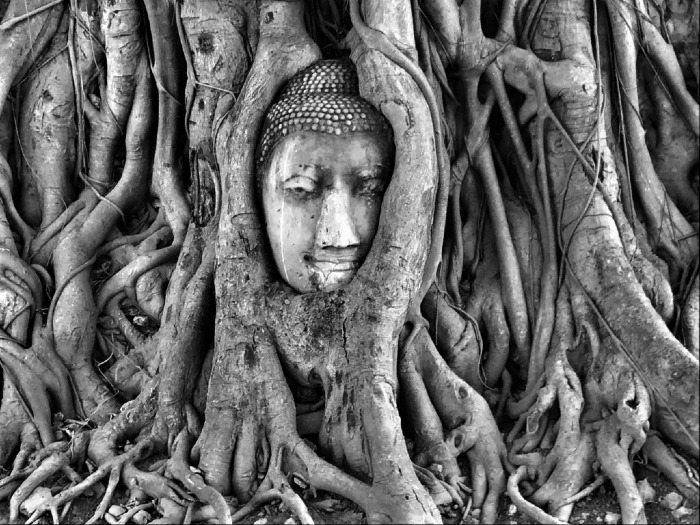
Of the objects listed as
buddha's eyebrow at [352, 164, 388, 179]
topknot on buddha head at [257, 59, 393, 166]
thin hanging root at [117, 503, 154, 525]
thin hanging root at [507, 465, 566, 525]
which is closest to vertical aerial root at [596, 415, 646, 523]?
thin hanging root at [507, 465, 566, 525]

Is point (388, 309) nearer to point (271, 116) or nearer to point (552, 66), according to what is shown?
point (271, 116)

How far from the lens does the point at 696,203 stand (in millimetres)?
3674

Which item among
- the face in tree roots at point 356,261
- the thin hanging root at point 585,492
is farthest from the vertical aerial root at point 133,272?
the thin hanging root at point 585,492

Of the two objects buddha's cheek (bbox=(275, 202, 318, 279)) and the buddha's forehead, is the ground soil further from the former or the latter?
the buddha's forehead

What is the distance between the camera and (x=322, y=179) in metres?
3.32

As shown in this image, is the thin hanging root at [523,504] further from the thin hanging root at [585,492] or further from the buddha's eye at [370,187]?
the buddha's eye at [370,187]

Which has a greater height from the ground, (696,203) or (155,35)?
(155,35)

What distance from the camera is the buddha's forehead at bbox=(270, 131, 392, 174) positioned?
3.29m

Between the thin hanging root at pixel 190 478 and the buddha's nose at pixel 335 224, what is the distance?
1090 millimetres

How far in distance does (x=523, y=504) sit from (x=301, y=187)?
1.66m

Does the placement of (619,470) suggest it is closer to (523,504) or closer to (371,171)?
(523,504)

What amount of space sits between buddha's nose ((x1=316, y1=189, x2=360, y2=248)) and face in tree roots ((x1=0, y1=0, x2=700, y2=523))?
1 centimetres

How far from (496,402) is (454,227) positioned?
2.92 feet

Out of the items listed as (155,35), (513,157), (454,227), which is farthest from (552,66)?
(155,35)
